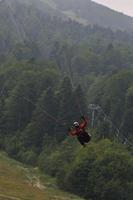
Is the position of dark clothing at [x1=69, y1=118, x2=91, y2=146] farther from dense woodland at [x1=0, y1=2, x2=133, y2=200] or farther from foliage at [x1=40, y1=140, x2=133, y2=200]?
foliage at [x1=40, y1=140, x2=133, y2=200]

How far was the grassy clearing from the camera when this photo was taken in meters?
85.4

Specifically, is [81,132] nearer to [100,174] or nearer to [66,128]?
[100,174]

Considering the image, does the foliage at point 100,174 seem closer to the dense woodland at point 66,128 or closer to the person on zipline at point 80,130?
the dense woodland at point 66,128

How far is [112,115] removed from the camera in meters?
150

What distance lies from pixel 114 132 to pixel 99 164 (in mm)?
38848

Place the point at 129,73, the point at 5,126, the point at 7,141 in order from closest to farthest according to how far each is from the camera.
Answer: the point at 7,141 < the point at 5,126 < the point at 129,73

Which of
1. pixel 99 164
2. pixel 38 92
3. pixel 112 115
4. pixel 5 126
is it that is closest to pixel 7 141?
pixel 5 126

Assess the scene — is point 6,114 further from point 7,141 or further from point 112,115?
point 112,115

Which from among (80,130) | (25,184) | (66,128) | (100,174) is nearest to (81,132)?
(80,130)

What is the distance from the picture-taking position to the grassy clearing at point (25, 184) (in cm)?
8540

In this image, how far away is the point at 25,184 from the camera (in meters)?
93.5

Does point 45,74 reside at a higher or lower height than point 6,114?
higher

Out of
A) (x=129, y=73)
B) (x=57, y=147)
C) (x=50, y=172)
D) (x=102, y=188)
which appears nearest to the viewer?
(x=102, y=188)

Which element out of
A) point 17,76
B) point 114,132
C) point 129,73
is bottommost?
point 114,132
